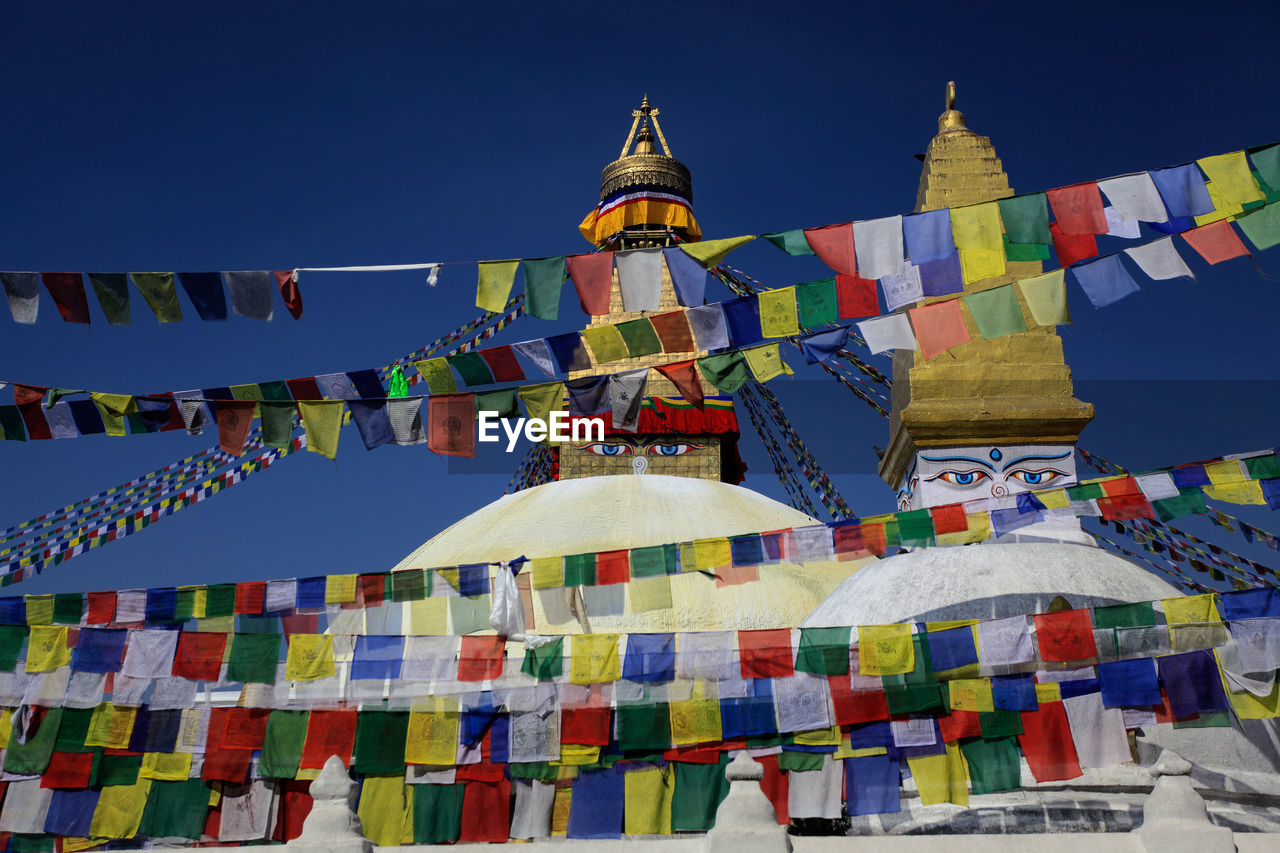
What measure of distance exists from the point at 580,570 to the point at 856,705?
5.76ft

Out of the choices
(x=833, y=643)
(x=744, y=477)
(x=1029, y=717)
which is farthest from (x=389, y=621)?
(x=744, y=477)

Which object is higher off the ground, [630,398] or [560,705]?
[630,398]

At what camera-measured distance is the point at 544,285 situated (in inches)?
232

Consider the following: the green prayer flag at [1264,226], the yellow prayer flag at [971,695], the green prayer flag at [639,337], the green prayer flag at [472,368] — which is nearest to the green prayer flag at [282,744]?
the green prayer flag at [472,368]

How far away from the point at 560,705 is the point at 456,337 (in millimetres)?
8936

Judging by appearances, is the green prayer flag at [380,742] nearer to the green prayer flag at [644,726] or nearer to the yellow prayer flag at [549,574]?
the yellow prayer flag at [549,574]

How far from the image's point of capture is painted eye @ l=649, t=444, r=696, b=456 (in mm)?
15906

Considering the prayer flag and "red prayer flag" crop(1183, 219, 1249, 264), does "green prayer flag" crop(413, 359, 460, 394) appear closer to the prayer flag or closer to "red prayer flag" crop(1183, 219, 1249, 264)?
the prayer flag

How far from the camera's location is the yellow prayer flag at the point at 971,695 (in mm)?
5492

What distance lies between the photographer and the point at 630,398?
19.5 ft

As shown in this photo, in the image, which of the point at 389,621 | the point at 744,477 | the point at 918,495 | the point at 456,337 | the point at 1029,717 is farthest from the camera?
the point at 744,477

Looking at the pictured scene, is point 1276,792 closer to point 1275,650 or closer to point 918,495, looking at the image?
point 1275,650

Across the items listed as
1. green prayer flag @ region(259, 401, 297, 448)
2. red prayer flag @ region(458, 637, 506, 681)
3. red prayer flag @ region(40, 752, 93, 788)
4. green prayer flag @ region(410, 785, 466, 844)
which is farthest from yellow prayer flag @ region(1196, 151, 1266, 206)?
red prayer flag @ region(40, 752, 93, 788)

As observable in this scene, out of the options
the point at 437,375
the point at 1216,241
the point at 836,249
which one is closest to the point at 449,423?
the point at 437,375
